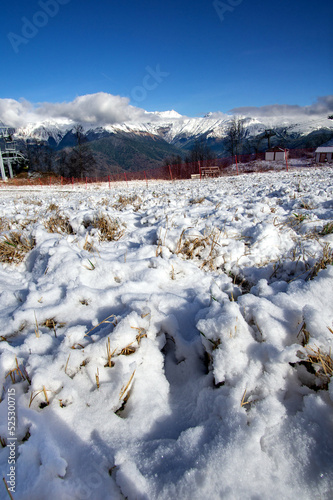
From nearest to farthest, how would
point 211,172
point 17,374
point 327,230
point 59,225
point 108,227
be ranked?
point 17,374, point 327,230, point 108,227, point 59,225, point 211,172

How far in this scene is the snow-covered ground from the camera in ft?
2.88

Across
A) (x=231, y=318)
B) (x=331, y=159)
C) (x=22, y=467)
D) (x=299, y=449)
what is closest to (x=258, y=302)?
(x=231, y=318)

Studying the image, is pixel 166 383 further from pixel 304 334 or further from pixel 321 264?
pixel 321 264

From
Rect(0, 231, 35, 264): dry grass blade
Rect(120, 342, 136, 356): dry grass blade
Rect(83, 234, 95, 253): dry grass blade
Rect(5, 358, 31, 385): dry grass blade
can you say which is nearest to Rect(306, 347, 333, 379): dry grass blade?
Rect(120, 342, 136, 356): dry grass blade

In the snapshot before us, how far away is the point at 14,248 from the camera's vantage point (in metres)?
2.81

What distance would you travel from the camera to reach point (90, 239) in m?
2.97

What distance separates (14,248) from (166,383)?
2.40m

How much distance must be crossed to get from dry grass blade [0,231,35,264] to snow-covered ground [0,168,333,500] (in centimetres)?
67

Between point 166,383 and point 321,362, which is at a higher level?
point 321,362

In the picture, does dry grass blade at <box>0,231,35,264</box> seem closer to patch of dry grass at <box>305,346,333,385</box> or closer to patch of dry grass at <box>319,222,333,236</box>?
patch of dry grass at <box>305,346,333,385</box>

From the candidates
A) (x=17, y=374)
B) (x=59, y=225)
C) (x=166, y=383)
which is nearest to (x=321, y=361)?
(x=166, y=383)

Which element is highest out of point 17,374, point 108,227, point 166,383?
point 108,227

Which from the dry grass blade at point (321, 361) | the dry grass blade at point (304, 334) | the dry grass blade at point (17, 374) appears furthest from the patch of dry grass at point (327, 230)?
the dry grass blade at point (17, 374)

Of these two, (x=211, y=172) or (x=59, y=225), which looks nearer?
(x=59, y=225)
